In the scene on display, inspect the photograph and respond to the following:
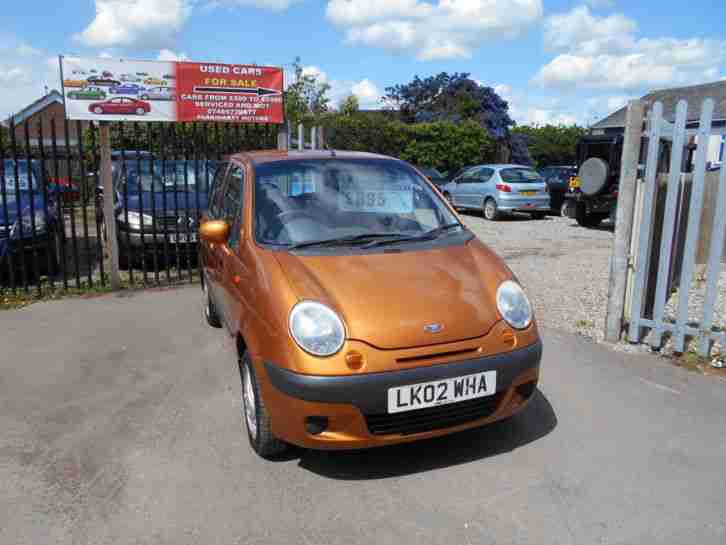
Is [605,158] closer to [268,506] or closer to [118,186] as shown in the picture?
[118,186]

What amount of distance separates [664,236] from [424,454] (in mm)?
2922

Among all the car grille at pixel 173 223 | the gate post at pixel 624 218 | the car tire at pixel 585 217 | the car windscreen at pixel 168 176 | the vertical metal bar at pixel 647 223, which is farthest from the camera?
the car tire at pixel 585 217

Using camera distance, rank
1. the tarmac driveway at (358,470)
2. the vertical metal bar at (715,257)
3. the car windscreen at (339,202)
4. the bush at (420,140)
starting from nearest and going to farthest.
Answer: the tarmac driveway at (358,470)
the car windscreen at (339,202)
the vertical metal bar at (715,257)
the bush at (420,140)

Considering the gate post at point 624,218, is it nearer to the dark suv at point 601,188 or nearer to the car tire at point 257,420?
the car tire at point 257,420

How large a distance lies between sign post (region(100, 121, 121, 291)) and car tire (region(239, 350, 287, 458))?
185 inches

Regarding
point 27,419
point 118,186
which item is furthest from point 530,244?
point 27,419

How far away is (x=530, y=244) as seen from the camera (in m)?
12.0

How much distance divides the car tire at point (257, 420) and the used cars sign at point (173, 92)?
5.09 meters

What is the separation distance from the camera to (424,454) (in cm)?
354

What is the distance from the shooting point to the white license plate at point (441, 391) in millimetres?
2992

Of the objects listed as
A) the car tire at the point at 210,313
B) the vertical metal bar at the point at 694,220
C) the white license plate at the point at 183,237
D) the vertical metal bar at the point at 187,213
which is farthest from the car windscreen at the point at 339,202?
the white license plate at the point at 183,237

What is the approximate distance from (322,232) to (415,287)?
0.87 metres

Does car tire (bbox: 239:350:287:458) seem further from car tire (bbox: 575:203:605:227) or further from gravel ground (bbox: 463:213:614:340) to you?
car tire (bbox: 575:203:605:227)

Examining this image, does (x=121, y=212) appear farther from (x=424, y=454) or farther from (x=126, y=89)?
(x=424, y=454)
